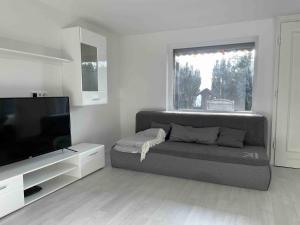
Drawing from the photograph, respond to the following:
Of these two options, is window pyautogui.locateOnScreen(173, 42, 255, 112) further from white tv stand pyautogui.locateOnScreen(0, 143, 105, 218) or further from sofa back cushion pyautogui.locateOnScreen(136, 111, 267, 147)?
white tv stand pyautogui.locateOnScreen(0, 143, 105, 218)

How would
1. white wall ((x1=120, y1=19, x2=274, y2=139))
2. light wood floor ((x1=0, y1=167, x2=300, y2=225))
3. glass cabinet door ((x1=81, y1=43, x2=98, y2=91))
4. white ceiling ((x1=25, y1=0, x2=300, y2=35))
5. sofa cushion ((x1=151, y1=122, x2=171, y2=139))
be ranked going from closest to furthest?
light wood floor ((x1=0, y1=167, x2=300, y2=225)) → white ceiling ((x1=25, y1=0, x2=300, y2=35)) → glass cabinet door ((x1=81, y1=43, x2=98, y2=91)) → white wall ((x1=120, y1=19, x2=274, y2=139)) → sofa cushion ((x1=151, y1=122, x2=171, y2=139))

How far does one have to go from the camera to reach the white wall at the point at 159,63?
3373 mm

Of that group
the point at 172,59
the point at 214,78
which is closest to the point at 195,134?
the point at 214,78

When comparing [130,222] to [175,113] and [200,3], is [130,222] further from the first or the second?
[200,3]

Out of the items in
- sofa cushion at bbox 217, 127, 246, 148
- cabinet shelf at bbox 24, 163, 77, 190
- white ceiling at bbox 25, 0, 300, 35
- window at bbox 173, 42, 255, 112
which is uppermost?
white ceiling at bbox 25, 0, 300, 35

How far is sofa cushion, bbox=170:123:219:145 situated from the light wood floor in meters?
0.67

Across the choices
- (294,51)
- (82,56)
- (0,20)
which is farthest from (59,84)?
(294,51)

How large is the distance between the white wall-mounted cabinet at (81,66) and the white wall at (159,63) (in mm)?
1125

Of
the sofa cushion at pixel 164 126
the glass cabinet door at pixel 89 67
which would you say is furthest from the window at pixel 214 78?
the glass cabinet door at pixel 89 67

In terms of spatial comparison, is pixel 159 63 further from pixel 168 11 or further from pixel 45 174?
pixel 45 174

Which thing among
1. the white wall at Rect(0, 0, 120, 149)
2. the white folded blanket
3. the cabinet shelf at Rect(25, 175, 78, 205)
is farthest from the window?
the cabinet shelf at Rect(25, 175, 78, 205)

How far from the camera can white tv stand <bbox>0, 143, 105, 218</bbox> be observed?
2027 millimetres

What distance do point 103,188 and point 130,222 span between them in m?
0.80

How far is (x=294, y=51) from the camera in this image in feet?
10.3
